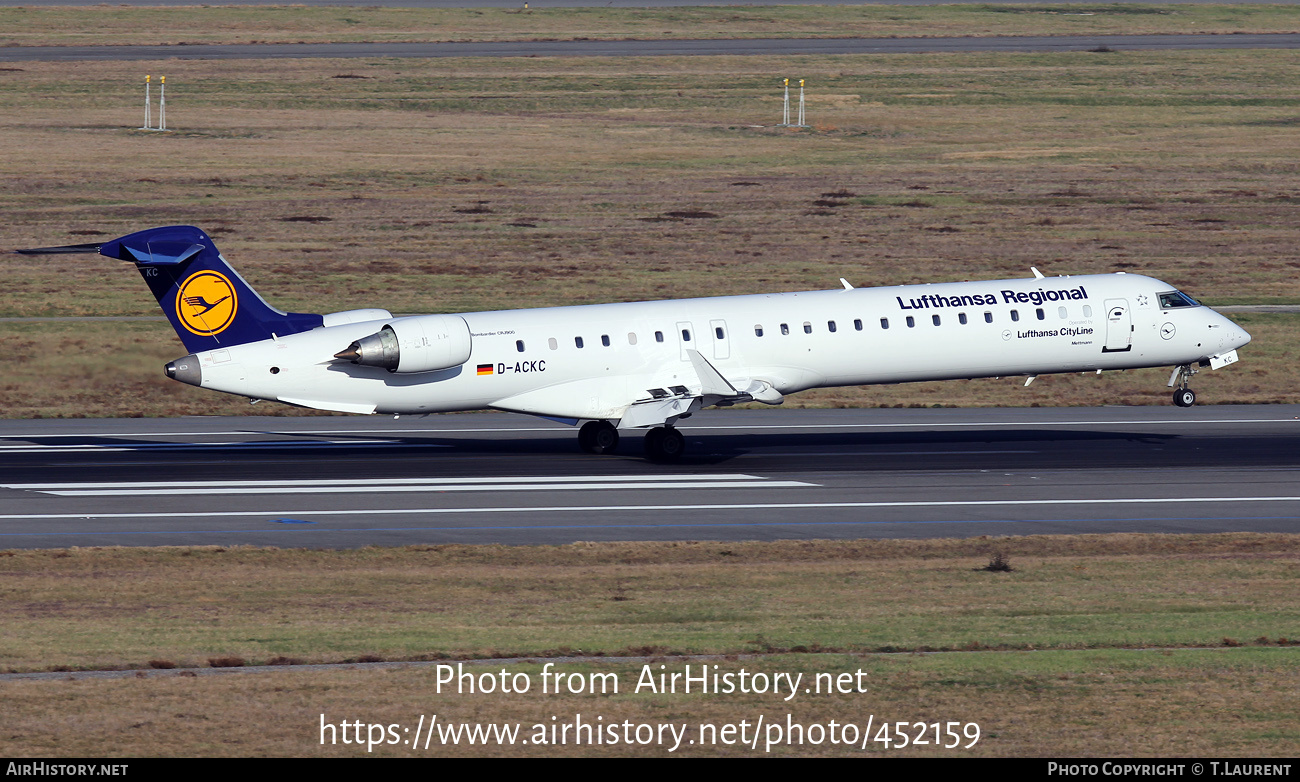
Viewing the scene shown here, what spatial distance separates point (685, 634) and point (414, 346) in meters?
14.1

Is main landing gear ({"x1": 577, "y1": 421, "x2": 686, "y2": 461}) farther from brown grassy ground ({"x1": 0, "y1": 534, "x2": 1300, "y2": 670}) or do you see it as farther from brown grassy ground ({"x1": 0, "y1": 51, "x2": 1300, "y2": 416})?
brown grassy ground ({"x1": 0, "y1": 51, "x2": 1300, "y2": 416})

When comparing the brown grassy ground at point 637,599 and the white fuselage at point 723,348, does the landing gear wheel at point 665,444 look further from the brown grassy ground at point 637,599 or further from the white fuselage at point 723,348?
the brown grassy ground at point 637,599

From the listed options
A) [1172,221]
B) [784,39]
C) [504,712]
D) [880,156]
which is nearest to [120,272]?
[880,156]

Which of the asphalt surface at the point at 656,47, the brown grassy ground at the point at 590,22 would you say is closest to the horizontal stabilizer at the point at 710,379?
the asphalt surface at the point at 656,47

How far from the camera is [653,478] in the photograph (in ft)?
109

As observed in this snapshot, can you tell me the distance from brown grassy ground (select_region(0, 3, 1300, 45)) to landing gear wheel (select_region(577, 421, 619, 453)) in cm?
6626

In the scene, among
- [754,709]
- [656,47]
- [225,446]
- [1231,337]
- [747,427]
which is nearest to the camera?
[754,709]

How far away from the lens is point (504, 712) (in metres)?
16.6

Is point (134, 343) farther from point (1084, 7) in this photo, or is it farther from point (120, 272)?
point (1084, 7)

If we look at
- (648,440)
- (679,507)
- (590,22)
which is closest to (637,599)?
(679,507)

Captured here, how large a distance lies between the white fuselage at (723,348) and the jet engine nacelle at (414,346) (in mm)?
328

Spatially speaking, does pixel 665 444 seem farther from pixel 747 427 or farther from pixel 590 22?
pixel 590 22

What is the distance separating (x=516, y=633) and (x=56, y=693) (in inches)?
215

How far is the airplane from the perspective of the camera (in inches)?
1287
